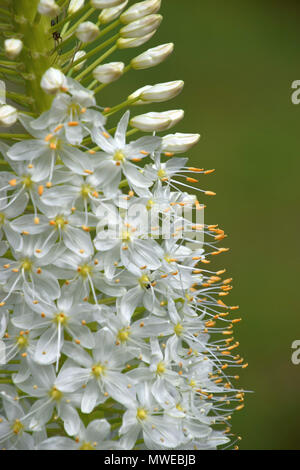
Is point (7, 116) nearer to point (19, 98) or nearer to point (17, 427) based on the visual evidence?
point (19, 98)

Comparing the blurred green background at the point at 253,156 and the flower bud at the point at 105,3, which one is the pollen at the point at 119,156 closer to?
the flower bud at the point at 105,3

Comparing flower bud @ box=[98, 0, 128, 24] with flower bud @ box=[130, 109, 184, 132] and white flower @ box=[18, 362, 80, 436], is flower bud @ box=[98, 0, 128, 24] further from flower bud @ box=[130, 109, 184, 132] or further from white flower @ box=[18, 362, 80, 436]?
white flower @ box=[18, 362, 80, 436]

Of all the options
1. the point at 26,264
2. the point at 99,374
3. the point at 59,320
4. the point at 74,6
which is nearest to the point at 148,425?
the point at 99,374

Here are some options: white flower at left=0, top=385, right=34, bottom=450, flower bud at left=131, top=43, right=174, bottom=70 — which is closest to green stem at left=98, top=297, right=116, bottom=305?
white flower at left=0, top=385, right=34, bottom=450

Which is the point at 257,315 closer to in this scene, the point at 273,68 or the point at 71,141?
the point at 273,68

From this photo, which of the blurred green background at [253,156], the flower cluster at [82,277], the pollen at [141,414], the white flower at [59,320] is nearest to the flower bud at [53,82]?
the flower cluster at [82,277]

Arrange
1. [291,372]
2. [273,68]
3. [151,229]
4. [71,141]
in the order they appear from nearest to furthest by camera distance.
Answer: [71,141]
[151,229]
[291,372]
[273,68]
